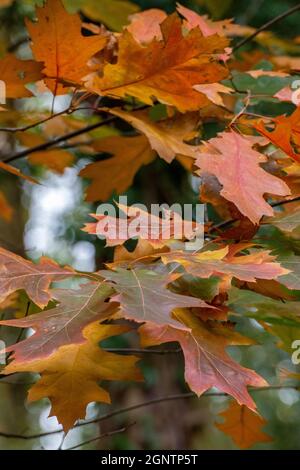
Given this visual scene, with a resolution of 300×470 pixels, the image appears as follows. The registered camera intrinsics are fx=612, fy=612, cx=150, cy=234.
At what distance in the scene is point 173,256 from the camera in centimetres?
70

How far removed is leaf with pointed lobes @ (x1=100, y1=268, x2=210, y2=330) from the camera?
59cm

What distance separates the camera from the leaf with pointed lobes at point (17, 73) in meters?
0.92

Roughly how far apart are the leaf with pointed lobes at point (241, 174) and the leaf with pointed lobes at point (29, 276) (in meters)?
0.22

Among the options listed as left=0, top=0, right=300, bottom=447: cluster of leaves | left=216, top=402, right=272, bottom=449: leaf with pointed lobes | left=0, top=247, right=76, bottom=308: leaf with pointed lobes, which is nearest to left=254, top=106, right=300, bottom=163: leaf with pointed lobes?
left=0, top=0, right=300, bottom=447: cluster of leaves

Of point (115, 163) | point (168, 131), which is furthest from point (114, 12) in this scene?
point (168, 131)

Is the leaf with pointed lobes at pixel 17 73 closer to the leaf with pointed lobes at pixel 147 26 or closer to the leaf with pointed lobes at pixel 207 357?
the leaf with pointed lobes at pixel 147 26

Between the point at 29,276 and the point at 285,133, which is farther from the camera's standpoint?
the point at 285,133

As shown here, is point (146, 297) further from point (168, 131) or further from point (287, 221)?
point (168, 131)

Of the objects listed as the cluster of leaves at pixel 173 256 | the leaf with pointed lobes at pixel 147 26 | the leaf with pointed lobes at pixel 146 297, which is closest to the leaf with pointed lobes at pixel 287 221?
the cluster of leaves at pixel 173 256

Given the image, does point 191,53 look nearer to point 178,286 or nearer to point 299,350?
point 178,286

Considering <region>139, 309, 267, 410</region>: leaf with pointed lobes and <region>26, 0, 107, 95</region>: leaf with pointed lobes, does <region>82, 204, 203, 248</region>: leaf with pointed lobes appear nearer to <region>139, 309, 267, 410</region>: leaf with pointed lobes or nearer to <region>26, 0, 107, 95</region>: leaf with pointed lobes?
<region>139, 309, 267, 410</region>: leaf with pointed lobes

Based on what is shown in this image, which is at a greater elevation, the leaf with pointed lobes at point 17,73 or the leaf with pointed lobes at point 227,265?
the leaf with pointed lobes at point 17,73

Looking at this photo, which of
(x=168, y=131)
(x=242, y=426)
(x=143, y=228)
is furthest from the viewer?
(x=242, y=426)

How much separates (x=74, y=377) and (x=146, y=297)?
0.21 m
